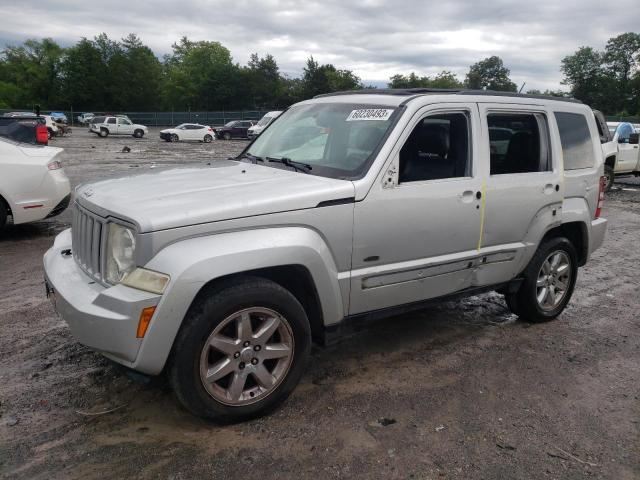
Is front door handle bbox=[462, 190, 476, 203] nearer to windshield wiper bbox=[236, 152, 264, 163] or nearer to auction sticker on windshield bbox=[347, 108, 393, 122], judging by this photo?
auction sticker on windshield bbox=[347, 108, 393, 122]

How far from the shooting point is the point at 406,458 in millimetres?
2965

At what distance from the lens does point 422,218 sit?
3748mm

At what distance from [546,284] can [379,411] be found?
2.37 metres

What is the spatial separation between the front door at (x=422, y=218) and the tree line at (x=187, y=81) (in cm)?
6790

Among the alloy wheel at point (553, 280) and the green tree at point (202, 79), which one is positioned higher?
the green tree at point (202, 79)

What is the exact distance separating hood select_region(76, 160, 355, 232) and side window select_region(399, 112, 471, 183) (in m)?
0.77

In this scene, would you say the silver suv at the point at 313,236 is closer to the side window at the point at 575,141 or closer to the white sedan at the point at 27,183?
the side window at the point at 575,141

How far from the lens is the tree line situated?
76.2 m

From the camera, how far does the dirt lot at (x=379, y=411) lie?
114 inches

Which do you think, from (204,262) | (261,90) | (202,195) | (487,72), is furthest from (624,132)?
(487,72)

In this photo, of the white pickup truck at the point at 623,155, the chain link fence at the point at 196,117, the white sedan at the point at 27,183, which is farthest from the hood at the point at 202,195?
the chain link fence at the point at 196,117

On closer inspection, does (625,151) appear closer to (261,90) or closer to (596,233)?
(596,233)

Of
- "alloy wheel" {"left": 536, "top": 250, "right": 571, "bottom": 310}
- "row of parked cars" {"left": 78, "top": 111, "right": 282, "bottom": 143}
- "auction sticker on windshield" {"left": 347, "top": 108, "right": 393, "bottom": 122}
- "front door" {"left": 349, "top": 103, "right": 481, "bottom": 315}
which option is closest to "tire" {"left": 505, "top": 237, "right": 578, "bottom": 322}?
"alloy wheel" {"left": 536, "top": 250, "right": 571, "bottom": 310}

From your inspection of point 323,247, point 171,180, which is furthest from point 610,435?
point 171,180
